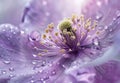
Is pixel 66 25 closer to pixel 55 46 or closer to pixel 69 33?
pixel 69 33

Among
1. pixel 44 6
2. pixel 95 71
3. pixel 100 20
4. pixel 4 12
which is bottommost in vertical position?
pixel 95 71

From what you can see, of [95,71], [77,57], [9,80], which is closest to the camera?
[95,71]

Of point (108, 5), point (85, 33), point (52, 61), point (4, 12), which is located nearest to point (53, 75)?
point (52, 61)

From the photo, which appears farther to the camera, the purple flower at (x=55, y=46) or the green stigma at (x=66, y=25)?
the green stigma at (x=66, y=25)

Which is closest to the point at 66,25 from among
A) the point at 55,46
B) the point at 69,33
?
the point at 69,33

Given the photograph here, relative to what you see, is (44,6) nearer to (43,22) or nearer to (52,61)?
(43,22)

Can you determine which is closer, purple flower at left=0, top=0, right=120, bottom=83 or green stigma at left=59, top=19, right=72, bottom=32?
purple flower at left=0, top=0, right=120, bottom=83

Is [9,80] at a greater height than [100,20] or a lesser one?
lesser

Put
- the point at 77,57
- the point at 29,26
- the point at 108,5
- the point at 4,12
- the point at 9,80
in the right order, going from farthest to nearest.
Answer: the point at 4,12, the point at 29,26, the point at 108,5, the point at 77,57, the point at 9,80

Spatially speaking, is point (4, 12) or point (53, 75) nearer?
point (53, 75)

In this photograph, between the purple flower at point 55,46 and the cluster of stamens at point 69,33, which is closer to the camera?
the purple flower at point 55,46
